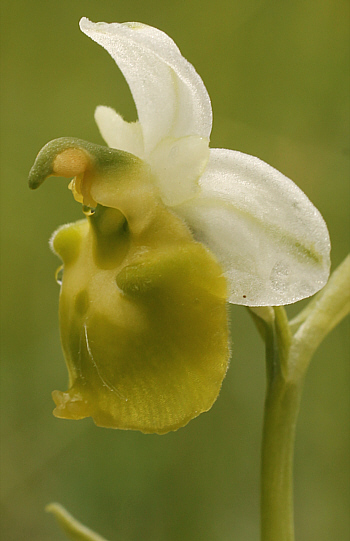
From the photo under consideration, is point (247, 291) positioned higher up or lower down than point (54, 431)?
higher up

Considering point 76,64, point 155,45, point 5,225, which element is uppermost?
point 155,45

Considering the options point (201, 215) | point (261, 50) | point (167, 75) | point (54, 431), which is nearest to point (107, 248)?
point (201, 215)

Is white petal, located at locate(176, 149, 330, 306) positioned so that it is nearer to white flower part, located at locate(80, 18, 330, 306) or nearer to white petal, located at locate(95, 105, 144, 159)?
white flower part, located at locate(80, 18, 330, 306)

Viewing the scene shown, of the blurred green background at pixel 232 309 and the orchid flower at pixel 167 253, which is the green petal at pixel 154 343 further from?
the blurred green background at pixel 232 309

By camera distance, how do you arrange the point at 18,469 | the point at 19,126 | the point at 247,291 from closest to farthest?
the point at 247,291 → the point at 18,469 → the point at 19,126

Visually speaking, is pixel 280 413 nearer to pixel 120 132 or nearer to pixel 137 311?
pixel 137 311

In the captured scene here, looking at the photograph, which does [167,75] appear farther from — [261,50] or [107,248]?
[261,50]

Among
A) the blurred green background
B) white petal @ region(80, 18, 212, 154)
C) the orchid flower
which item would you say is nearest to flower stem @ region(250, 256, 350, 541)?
the orchid flower

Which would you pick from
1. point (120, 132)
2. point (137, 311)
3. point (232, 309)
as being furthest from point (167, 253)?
point (232, 309)
